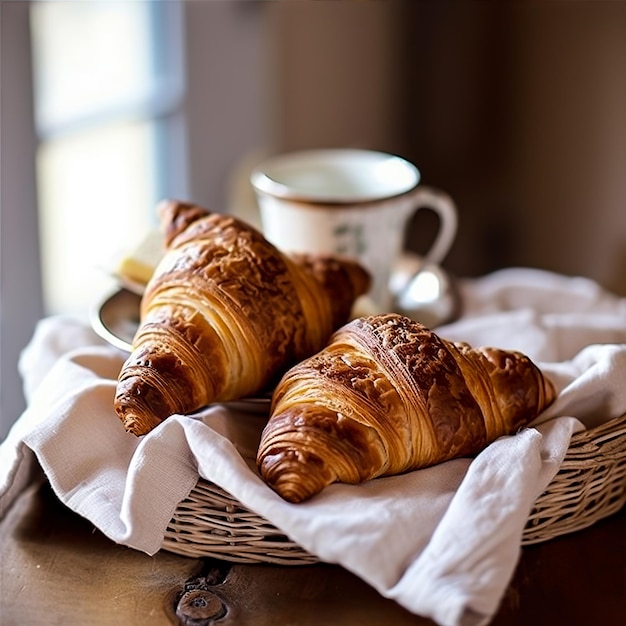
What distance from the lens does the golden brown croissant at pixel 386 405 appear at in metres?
0.67

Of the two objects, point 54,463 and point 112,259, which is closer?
point 54,463

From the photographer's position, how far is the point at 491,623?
67 centimetres

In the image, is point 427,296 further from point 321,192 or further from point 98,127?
point 98,127

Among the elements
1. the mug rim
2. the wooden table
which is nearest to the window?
the mug rim

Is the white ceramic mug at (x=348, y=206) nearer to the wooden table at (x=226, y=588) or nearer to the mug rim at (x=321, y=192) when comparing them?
the mug rim at (x=321, y=192)

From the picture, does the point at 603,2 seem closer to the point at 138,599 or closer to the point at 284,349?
the point at 284,349

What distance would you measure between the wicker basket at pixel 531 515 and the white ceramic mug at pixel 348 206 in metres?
0.33

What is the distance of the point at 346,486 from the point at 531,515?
145 millimetres

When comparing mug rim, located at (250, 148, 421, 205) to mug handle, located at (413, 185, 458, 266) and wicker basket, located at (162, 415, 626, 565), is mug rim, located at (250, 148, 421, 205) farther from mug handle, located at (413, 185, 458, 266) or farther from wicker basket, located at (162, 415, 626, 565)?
wicker basket, located at (162, 415, 626, 565)

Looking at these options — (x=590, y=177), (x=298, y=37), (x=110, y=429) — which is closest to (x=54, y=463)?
(x=110, y=429)

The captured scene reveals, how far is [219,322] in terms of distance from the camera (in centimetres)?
76

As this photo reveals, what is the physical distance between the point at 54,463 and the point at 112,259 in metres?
0.25

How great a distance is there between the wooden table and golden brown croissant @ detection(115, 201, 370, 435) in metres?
0.10

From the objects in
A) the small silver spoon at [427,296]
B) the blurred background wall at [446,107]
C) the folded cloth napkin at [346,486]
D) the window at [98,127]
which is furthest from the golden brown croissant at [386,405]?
the blurred background wall at [446,107]
